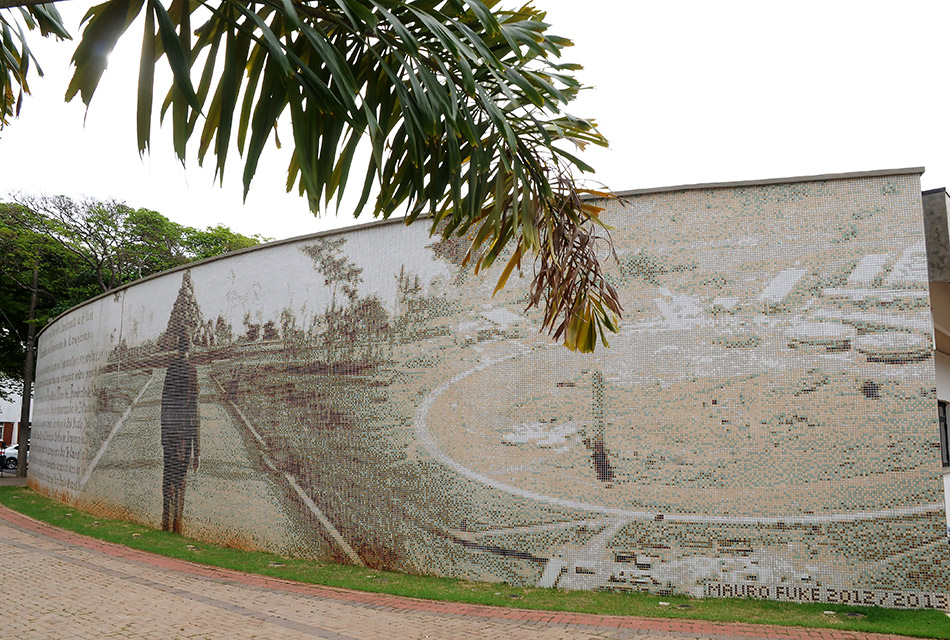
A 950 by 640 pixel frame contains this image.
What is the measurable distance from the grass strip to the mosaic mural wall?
0.18 metres

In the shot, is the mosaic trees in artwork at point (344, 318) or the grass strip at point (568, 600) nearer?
the grass strip at point (568, 600)

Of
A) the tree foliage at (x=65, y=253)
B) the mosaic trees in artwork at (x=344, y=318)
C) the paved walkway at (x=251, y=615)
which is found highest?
the tree foliage at (x=65, y=253)

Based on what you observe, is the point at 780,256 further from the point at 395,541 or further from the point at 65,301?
the point at 65,301

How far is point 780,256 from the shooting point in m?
8.20

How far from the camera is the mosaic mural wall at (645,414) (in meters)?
7.64

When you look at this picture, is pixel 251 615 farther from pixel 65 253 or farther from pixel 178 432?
pixel 65 253

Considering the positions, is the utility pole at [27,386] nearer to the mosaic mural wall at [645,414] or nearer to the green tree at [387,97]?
the mosaic mural wall at [645,414]

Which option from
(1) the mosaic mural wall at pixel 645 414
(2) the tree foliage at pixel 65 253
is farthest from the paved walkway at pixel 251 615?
(2) the tree foliage at pixel 65 253

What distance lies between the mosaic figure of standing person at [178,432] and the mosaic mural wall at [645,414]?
1573 mm

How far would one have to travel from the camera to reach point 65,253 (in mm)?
25688

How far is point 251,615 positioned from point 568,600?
3.30 m

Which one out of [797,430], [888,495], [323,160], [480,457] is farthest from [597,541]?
[323,160]

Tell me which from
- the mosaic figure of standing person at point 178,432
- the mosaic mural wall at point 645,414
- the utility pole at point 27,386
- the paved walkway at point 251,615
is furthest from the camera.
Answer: the utility pole at point 27,386

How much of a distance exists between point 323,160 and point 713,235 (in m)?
6.29
